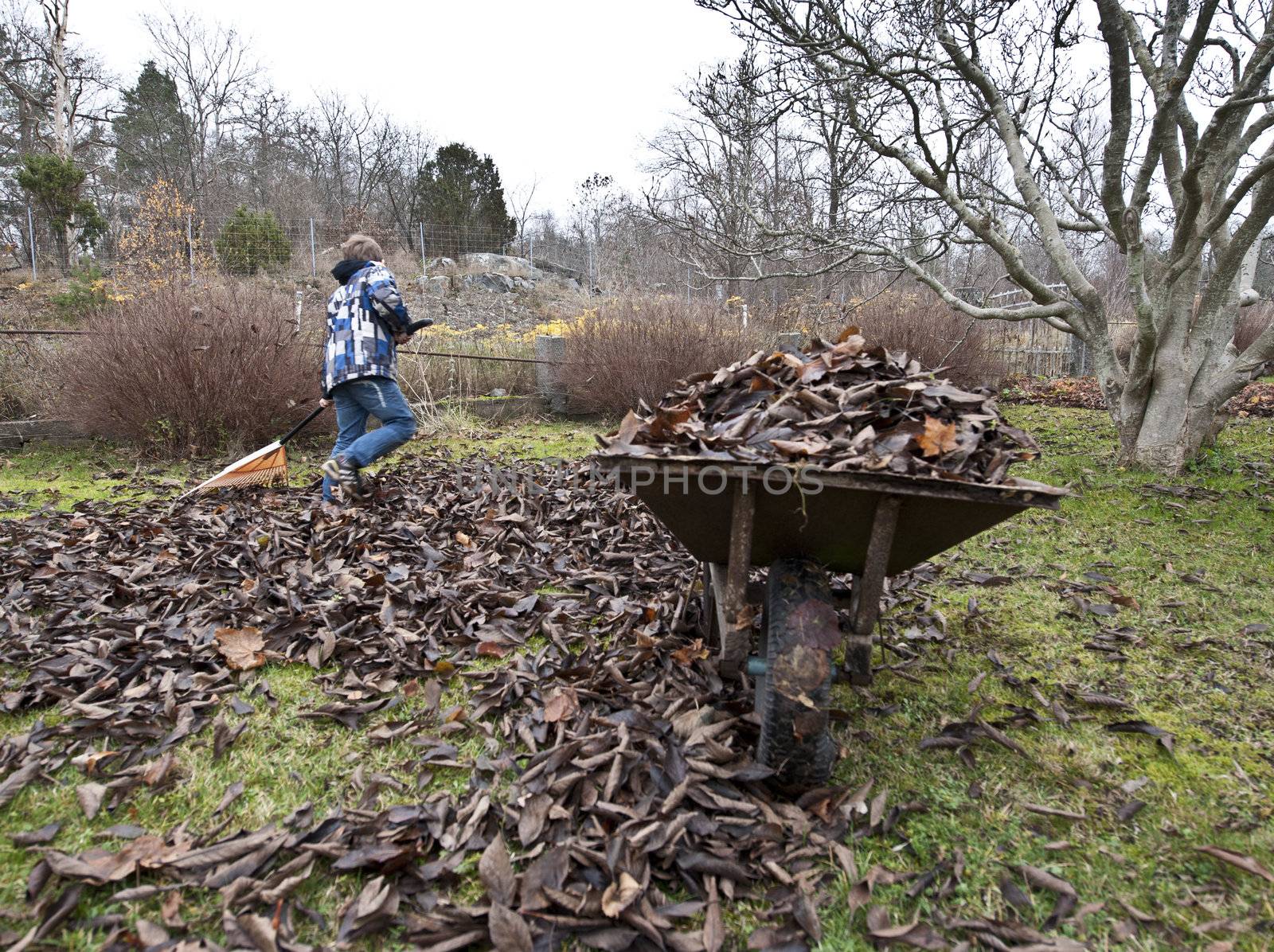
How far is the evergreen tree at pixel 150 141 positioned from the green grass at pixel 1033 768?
26.3m

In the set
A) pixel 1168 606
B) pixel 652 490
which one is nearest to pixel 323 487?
pixel 652 490

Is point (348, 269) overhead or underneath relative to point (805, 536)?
overhead

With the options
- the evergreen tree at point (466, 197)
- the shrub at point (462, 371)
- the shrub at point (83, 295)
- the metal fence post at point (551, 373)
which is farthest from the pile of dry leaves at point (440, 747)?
the evergreen tree at point (466, 197)

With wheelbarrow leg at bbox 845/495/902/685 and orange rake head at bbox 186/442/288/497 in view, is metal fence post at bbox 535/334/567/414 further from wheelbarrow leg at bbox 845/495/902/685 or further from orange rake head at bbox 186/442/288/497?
wheelbarrow leg at bbox 845/495/902/685

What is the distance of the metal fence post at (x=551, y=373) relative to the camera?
9.26 meters

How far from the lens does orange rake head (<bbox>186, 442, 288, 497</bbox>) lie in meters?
4.99

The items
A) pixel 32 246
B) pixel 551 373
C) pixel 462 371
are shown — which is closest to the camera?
pixel 462 371

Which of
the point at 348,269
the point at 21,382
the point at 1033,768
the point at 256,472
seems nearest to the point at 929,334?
the point at 348,269

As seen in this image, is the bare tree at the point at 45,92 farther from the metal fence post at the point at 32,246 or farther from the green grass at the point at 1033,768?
the green grass at the point at 1033,768

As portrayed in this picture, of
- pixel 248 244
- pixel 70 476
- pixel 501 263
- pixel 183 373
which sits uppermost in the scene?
pixel 501 263

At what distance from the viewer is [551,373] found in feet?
30.7

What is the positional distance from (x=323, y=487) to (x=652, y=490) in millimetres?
3643

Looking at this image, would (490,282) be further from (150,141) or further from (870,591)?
(870,591)

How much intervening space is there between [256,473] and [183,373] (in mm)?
1986
